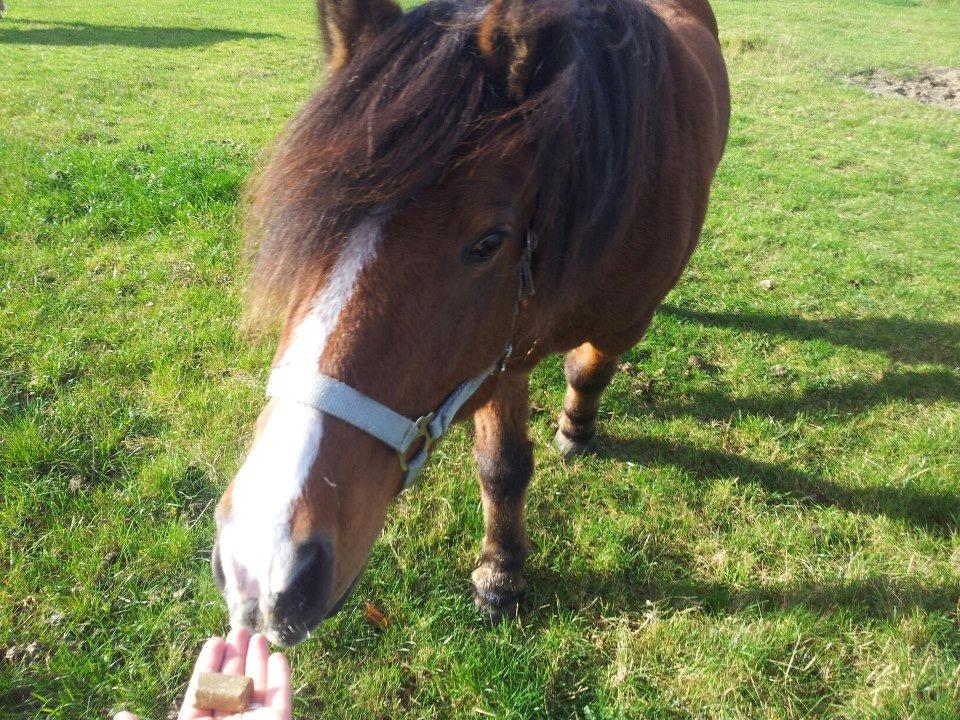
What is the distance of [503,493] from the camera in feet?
8.22

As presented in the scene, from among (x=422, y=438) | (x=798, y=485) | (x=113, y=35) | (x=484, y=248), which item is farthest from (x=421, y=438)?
(x=113, y=35)

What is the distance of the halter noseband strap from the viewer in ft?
4.05

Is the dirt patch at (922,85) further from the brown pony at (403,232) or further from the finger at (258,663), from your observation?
the finger at (258,663)

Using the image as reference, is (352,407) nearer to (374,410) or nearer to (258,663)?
(374,410)

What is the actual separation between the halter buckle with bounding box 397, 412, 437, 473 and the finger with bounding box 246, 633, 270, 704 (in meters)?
0.80

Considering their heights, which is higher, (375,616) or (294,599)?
(294,599)

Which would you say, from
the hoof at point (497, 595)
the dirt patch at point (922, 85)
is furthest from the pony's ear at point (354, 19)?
the dirt patch at point (922, 85)

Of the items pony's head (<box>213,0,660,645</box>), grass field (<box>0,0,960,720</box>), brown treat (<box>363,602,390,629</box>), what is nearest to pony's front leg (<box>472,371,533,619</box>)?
grass field (<box>0,0,960,720</box>)

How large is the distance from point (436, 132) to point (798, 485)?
9.44 ft

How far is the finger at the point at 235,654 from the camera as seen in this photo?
1788 millimetres

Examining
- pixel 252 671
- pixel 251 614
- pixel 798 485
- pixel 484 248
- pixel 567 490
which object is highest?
pixel 484 248

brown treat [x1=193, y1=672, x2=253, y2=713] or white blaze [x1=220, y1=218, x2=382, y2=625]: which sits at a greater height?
white blaze [x1=220, y1=218, x2=382, y2=625]

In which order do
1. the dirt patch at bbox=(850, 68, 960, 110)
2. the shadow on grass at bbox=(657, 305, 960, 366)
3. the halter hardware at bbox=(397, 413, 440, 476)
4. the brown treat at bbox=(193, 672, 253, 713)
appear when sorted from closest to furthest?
1. the halter hardware at bbox=(397, 413, 440, 476)
2. the brown treat at bbox=(193, 672, 253, 713)
3. the shadow on grass at bbox=(657, 305, 960, 366)
4. the dirt patch at bbox=(850, 68, 960, 110)

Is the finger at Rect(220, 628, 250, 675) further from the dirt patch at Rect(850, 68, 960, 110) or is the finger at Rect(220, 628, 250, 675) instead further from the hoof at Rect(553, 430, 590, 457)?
the dirt patch at Rect(850, 68, 960, 110)
